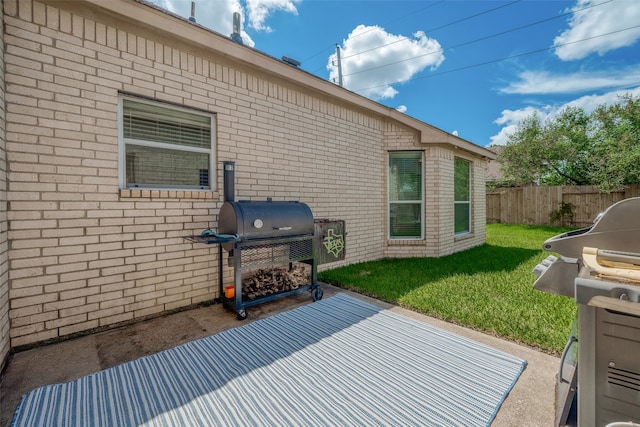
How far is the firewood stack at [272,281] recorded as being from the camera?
3990 mm

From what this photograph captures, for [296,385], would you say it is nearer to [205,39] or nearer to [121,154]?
[121,154]

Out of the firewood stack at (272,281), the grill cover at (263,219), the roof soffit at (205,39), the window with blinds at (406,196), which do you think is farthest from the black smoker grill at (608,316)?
the window with blinds at (406,196)

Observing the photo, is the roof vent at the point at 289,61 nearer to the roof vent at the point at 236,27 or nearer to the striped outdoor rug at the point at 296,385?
the roof vent at the point at 236,27

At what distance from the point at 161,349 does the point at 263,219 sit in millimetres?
1699

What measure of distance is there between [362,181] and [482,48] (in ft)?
28.8

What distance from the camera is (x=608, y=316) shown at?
1278 millimetres

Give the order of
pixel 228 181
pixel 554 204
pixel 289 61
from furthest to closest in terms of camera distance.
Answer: pixel 554 204 → pixel 289 61 → pixel 228 181

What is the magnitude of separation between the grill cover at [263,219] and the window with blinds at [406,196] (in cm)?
344

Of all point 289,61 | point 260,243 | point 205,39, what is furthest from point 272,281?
point 289,61

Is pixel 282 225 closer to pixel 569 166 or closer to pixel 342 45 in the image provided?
pixel 342 45

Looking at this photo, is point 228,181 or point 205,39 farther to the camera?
point 228,181

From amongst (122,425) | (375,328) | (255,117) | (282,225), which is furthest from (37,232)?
(375,328)

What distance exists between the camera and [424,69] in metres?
13.1

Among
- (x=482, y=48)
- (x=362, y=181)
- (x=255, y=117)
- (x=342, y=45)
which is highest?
(x=342, y=45)
